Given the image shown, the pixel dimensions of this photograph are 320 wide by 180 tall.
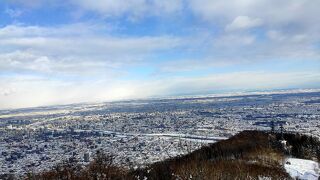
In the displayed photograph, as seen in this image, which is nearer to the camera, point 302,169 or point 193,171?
point 193,171

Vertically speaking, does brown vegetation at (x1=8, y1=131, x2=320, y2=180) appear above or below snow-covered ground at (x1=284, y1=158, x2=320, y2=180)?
above

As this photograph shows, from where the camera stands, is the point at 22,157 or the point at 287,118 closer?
the point at 22,157

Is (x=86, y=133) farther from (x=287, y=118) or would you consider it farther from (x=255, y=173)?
(x=255, y=173)

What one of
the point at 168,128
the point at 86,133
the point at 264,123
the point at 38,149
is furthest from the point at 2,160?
the point at 264,123

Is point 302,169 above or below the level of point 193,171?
below

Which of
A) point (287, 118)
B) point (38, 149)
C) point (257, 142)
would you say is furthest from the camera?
point (287, 118)

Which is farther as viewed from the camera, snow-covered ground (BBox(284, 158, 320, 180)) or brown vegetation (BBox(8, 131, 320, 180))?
snow-covered ground (BBox(284, 158, 320, 180))

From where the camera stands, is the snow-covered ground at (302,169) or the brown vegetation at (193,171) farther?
the snow-covered ground at (302,169)

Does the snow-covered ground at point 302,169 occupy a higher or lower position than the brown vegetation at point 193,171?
lower
